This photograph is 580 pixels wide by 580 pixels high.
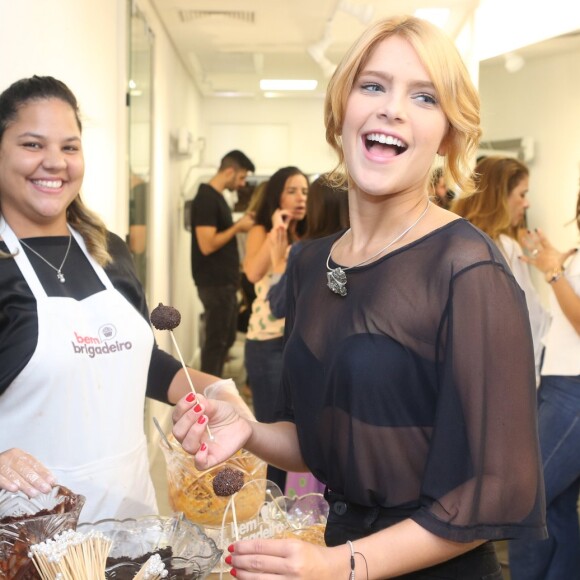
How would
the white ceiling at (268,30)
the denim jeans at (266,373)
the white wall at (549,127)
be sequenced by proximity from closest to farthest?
the denim jeans at (266,373), the white wall at (549,127), the white ceiling at (268,30)

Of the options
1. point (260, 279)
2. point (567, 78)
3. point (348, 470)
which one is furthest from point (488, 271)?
point (567, 78)

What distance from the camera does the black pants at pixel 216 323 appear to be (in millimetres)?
5262

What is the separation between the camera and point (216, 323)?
528 centimetres

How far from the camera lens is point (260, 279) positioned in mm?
3480

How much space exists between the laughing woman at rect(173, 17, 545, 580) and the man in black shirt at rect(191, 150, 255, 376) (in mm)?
4083

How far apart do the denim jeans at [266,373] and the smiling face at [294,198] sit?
0.67m

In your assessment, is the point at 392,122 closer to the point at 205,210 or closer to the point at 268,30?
the point at 205,210

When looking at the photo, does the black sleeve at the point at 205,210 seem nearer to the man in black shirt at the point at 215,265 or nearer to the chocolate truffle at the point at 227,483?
the man in black shirt at the point at 215,265

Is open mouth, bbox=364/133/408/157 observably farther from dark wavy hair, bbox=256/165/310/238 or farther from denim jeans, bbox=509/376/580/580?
dark wavy hair, bbox=256/165/310/238

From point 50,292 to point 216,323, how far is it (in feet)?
12.2

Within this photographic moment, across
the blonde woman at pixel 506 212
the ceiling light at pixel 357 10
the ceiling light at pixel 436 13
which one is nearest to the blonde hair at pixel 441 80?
the blonde woman at pixel 506 212

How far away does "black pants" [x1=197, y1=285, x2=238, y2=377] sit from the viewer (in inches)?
207

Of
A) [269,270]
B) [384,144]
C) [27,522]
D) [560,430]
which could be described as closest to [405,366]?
[384,144]

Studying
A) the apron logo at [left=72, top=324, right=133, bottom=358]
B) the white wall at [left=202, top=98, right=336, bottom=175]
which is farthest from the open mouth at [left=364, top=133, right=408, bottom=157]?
the white wall at [left=202, top=98, right=336, bottom=175]
